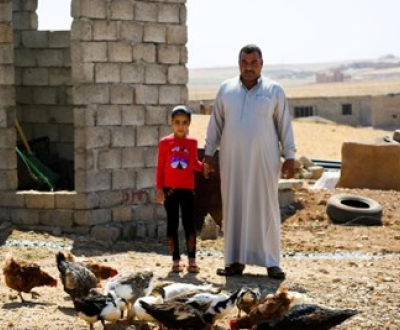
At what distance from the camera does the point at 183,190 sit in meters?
9.06

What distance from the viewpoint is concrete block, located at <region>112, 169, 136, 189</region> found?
11.9 m

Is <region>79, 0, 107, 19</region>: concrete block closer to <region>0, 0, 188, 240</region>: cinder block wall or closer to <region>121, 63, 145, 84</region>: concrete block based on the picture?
<region>0, 0, 188, 240</region>: cinder block wall

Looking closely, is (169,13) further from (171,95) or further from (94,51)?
(94,51)

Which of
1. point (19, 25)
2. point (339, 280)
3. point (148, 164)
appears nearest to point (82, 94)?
point (148, 164)

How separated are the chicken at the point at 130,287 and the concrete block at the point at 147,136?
4.70 metres

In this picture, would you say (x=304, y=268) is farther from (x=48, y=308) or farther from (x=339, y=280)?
(x=48, y=308)

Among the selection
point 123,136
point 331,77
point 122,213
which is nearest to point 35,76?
point 123,136

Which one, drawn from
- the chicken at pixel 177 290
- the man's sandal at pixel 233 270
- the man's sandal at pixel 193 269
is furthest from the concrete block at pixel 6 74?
the chicken at pixel 177 290

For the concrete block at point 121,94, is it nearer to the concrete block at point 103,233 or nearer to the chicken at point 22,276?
the concrete block at point 103,233

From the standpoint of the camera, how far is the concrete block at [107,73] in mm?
11617

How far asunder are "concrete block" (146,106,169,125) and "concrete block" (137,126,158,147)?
7cm

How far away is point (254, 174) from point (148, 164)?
3.44 meters

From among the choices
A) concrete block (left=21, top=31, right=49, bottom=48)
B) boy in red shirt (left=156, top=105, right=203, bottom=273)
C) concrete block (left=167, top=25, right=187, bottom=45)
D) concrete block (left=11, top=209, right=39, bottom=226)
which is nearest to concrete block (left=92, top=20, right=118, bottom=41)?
concrete block (left=167, top=25, right=187, bottom=45)

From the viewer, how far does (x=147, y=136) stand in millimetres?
12102
